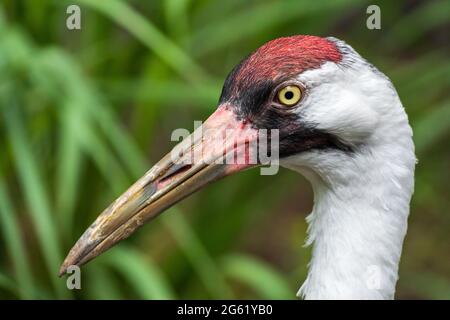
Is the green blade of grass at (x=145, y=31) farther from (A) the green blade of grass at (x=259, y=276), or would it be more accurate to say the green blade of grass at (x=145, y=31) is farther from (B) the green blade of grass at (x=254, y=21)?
(A) the green blade of grass at (x=259, y=276)

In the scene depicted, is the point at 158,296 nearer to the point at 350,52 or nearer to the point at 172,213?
the point at 172,213

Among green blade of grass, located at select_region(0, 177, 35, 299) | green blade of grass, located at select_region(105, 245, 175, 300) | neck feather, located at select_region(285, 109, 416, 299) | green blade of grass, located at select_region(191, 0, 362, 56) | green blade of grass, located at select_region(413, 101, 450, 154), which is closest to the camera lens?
neck feather, located at select_region(285, 109, 416, 299)

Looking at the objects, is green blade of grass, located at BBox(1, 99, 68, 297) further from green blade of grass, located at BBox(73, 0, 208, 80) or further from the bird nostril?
the bird nostril

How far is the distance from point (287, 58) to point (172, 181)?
1.59ft

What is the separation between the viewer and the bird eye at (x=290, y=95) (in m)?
2.76

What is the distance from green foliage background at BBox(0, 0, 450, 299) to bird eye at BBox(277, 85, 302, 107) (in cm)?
126

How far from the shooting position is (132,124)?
4.68 meters

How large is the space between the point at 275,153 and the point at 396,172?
1.15 ft

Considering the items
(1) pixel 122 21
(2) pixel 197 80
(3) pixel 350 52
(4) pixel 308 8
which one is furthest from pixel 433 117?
(3) pixel 350 52

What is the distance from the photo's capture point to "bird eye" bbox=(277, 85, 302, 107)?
276cm

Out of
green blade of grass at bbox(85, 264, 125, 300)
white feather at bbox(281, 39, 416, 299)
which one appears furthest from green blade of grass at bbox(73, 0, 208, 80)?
white feather at bbox(281, 39, 416, 299)

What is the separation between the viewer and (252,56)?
284 centimetres

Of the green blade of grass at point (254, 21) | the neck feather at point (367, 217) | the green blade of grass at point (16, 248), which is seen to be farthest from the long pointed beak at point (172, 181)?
the green blade of grass at point (254, 21)

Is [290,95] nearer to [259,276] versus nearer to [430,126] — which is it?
[259,276]
